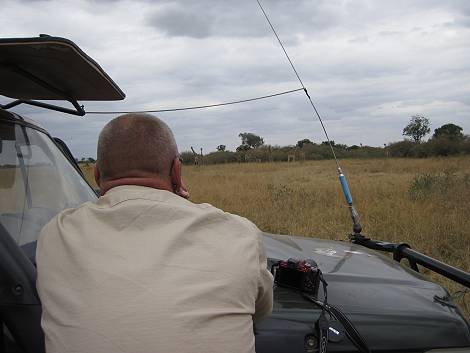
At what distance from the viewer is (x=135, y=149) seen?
167 centimetres

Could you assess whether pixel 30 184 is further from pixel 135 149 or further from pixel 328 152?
pixel 328 152

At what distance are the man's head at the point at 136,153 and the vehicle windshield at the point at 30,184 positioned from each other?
0.58m

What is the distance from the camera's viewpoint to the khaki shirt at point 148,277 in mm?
1340

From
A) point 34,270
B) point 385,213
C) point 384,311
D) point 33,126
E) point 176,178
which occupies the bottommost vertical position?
point 385,213

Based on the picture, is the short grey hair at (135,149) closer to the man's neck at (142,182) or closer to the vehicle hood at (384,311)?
the man's neck at (142,182)

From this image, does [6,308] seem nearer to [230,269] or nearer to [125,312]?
[125,312]

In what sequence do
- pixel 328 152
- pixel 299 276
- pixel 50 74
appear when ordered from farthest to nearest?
pixel 328 152
pixel 50 74
pixel 299 276

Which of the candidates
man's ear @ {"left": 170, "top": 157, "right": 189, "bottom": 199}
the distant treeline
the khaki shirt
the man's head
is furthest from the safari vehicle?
the distant treeline

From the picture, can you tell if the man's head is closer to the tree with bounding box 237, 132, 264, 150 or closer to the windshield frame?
the windshield frame

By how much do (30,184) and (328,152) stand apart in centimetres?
4774

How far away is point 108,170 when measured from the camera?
1.71 meters

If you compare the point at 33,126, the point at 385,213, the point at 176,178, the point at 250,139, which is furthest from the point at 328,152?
the point at 176,178

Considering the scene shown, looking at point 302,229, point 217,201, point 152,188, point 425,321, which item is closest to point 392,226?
point 302,229

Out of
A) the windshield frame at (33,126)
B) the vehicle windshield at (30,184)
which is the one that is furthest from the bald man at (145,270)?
the windshield frame at (33,126)
